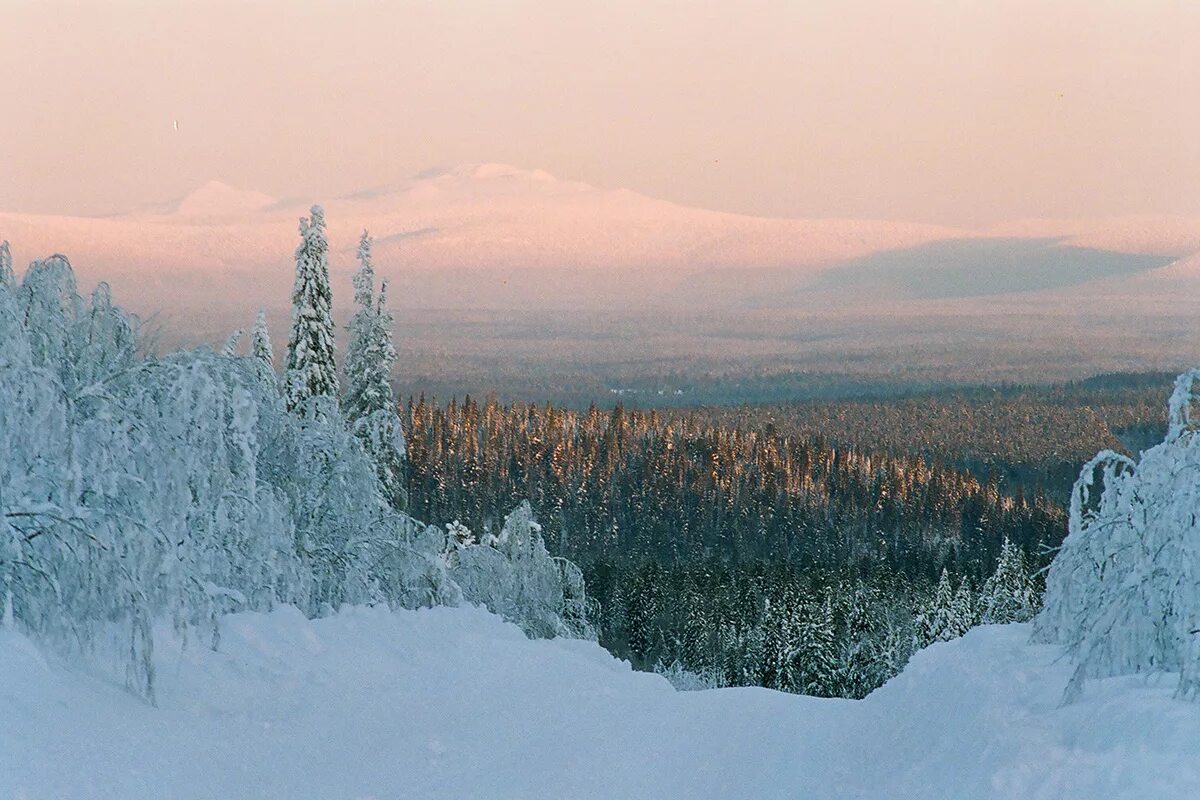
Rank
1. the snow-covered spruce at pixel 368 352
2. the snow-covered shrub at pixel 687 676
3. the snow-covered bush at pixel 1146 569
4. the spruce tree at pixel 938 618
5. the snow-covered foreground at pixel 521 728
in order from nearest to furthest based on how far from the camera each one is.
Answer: the snow-covered foreground at pixel 521 728
the snow-covered bush at pixel 1146 569
the snow-covered spruce at pixel 368 352
the snow-covered shrub at pixel 687 676
the spruce tree at pixel 938 618

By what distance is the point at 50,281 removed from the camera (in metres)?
11.6

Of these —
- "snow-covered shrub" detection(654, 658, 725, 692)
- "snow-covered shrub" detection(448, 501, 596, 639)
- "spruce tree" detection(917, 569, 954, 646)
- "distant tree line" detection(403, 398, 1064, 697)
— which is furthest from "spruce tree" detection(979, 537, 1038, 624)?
"snow-covered shrub" detection(448, 501, 596, 639)

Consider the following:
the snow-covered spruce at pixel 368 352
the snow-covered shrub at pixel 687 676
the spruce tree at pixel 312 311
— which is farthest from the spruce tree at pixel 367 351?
the snow-covered shrub at pixel 687 676

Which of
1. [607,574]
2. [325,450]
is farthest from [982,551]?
[325,450]

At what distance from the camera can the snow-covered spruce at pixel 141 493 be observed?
9.06 metres

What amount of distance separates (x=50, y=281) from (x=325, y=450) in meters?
7.86

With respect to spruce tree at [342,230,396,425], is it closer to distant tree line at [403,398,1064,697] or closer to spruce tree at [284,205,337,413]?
spruce tree at [284,205,337,413]

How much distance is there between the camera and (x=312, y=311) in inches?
1194

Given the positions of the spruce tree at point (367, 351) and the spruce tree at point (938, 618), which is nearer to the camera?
the spruce tree at point (367, 351)

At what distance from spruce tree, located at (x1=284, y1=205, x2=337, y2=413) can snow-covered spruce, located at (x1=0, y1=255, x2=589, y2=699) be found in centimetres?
1157

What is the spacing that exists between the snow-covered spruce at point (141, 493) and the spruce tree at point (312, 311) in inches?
455

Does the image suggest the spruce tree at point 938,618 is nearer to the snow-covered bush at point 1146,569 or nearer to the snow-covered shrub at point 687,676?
the snow-covered shrub at point 687,676

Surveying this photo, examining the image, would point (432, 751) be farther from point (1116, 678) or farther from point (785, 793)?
point (1116, 678)

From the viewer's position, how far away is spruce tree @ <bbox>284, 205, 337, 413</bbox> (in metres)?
30.2
